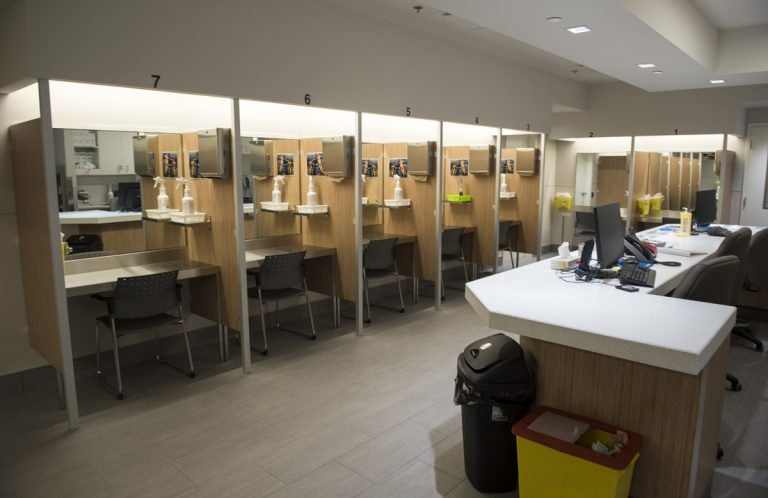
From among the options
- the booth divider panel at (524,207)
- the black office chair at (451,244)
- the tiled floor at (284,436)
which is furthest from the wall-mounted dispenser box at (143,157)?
the booth divider panel at (524,207)

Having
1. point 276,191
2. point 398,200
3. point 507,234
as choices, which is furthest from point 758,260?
point 276,191

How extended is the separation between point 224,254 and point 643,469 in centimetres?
309

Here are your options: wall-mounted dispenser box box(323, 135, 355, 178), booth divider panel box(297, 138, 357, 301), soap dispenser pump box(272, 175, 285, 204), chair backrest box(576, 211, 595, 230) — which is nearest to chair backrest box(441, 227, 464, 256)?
booth divider panel box(297, 138, 357, 301)

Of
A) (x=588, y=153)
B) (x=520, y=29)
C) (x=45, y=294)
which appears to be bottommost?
(x=45, y=294)

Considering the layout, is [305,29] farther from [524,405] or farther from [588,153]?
[588,153]

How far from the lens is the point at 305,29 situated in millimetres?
4176

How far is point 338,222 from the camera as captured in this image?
4.93m

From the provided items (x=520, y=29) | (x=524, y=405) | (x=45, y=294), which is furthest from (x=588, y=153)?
(x=45, y=294)

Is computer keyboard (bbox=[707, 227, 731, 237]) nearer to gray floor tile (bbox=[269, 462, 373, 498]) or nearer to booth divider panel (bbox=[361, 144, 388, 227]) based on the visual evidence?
booth divider panel (bbox=[361, 144, 388, 227])

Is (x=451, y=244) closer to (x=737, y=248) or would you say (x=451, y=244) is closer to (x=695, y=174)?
(x=737, y=248)

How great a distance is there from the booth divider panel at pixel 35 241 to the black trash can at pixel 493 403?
241cm

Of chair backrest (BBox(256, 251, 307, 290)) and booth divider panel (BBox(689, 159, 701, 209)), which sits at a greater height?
booth divider panel (BBox(689, 159, 701, 209))

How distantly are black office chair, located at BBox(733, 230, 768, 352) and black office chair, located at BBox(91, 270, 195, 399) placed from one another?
4616 millimetres

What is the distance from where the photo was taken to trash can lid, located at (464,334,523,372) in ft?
7.59
